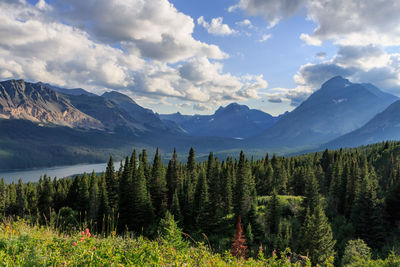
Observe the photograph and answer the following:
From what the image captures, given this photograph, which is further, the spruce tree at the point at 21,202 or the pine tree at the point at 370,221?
the spruce tree at the point at 21,202

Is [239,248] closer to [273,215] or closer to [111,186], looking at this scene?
[273,215]

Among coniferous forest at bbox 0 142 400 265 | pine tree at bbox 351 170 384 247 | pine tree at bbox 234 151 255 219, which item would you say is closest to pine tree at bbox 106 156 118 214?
coniferous forest at bbox 0 142 400 265

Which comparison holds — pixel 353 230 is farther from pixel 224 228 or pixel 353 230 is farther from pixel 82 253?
pixel 82 253

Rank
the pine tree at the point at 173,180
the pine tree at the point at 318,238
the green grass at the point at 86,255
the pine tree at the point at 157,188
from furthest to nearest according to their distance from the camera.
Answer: the pine tree at the point at 173,180 < the pine tree at the point at 157,188 < the pine tree at the point at 318,238 < the green grass at the point at 86,255

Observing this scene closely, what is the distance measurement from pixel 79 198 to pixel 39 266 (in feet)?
243

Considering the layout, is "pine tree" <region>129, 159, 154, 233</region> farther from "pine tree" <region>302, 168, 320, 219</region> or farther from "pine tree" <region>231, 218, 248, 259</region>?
"pine tree" <region>302, 168, 320, 219</region>

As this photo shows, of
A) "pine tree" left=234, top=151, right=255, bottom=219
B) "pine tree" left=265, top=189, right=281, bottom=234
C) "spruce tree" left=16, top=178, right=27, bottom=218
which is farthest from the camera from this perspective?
"spruce tree" left=16, top=178, right=27, bottom=218

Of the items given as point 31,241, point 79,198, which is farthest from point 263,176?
point 31,241

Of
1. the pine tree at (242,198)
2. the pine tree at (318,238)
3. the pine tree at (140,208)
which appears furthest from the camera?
the pine tree at (242,198)

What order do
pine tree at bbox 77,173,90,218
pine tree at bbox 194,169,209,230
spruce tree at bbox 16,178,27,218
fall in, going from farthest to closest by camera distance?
spruce tree at bbox 16,178,27,218, pine tree at bbox 77,173,90,218, pine tree at bbox 194,169,209,230

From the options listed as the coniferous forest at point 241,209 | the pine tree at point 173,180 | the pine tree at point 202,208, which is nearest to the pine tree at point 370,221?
the coniferous forest at point 241,209

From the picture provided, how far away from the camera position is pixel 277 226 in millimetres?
61000

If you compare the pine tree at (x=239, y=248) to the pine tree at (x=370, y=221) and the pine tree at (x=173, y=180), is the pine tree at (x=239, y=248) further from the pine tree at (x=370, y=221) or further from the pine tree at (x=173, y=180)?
the pine tree at (x=173, y=180)

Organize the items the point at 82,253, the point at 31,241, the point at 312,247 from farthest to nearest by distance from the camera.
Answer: the point at 312,247 → the point at 31,241 → the point at 82,253
